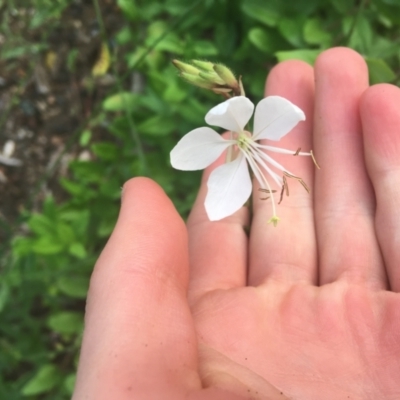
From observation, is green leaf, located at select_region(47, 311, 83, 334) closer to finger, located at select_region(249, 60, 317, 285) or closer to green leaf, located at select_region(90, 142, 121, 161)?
green leaf, located at select_region(90, 142, 121, 161)

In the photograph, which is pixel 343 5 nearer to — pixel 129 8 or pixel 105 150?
pixel 129 8

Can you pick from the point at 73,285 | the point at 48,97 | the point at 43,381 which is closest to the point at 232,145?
the point at 73,285

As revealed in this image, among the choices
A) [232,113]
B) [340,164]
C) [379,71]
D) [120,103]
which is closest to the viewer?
[232,113]

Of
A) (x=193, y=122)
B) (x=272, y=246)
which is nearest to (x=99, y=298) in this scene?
(x=272, y=246)

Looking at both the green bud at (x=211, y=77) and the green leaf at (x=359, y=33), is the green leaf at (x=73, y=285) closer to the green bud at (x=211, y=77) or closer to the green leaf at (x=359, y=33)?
the green bud at (x=211, y=77)

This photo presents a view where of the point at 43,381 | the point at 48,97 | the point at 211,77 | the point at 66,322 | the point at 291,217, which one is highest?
the point at 211,77

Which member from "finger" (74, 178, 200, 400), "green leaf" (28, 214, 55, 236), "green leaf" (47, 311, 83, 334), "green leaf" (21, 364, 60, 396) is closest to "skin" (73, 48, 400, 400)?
"finger" (74, 178, 200, 400)

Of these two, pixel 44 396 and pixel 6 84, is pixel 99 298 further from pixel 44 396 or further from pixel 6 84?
pixel 6 84
